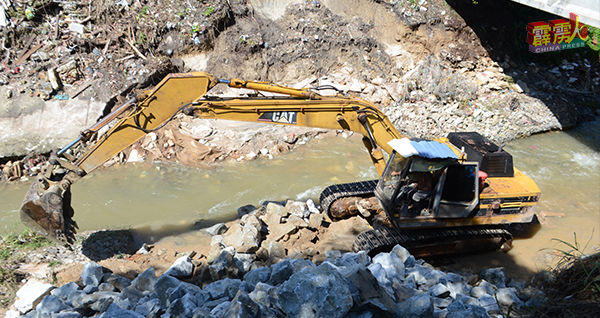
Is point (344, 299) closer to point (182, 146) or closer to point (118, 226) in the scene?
point (118, 226)

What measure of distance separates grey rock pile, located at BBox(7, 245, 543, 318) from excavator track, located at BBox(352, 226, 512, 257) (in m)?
0.41

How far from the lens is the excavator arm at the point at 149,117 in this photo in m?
5.07

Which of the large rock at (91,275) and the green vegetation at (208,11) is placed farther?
the green vegetation at (208,11)

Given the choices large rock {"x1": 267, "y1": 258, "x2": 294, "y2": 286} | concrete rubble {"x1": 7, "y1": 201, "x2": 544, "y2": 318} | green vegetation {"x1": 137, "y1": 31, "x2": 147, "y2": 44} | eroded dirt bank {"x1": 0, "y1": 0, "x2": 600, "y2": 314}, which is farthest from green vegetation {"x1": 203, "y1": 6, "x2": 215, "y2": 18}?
large rock {"x1": 267, "y1": 258, "x2": 294, "y2": 286}

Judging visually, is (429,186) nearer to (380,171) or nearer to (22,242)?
(380,171)

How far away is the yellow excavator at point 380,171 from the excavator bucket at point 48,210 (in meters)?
0.01

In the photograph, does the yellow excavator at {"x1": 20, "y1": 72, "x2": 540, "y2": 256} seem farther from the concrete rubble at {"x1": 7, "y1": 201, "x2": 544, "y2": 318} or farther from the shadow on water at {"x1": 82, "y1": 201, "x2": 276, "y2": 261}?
the shadow on water at {"x1": 82, "y1": 201, "x2": 276, "y2": 261}

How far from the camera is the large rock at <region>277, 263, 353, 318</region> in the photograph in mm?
3686

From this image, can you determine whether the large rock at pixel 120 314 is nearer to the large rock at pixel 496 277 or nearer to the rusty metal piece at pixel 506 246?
the large rock at pixel 496 277

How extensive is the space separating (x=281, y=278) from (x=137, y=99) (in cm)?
307

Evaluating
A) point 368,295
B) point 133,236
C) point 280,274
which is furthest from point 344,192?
point 133,236

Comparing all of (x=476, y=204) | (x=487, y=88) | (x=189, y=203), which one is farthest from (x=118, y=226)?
(x=487, y=88)

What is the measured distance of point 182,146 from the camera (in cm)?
985

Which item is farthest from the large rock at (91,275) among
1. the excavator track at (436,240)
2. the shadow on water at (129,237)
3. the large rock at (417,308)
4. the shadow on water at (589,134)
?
the shadow on water at (589,134)
